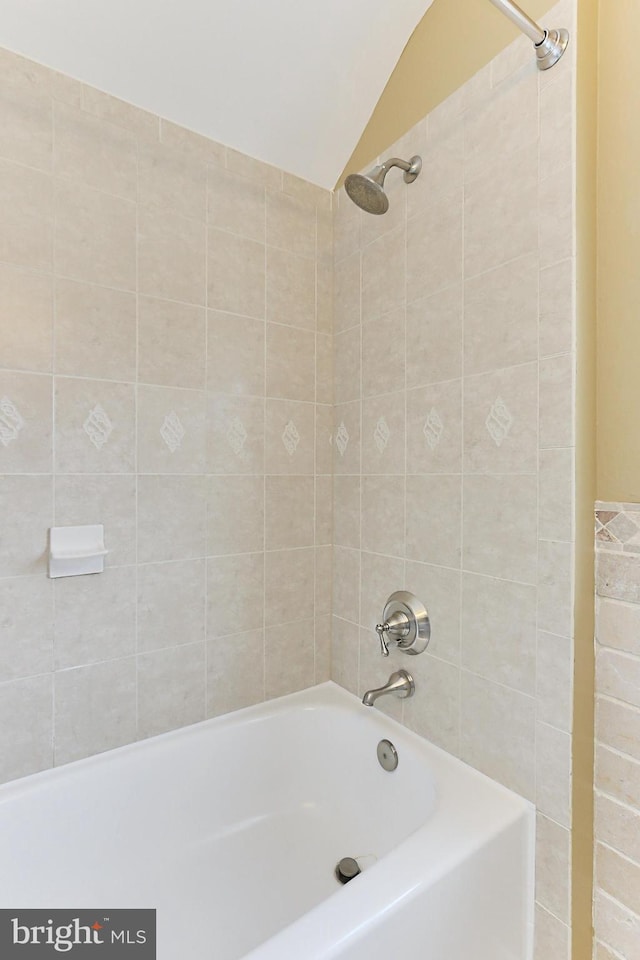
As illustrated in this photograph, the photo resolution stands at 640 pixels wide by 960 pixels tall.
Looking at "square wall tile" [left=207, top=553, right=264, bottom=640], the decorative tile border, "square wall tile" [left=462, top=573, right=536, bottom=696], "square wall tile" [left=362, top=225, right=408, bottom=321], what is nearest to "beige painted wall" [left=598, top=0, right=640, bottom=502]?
the decorative tile border

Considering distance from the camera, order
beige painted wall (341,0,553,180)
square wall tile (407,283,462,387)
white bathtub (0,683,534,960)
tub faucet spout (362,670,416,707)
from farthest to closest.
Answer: tub faucet spout (362,670,416,707) → square wall tile (407,283,462,387) → beige painted wall (341,0,553,180) → white bathtub (0,683,534,960)

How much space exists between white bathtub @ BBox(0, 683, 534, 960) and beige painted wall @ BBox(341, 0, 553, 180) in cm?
180

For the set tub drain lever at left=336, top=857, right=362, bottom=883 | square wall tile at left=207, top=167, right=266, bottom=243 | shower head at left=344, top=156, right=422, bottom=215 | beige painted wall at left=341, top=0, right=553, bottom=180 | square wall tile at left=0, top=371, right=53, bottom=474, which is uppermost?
beige painted wall at left=341, top=0, right=553, bottom=180

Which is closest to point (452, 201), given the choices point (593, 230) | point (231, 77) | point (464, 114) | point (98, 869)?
point (464, 114)

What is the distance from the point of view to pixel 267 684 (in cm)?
167

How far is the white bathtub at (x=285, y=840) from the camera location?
938 mm

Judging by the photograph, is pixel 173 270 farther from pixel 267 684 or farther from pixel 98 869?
pixel 98 869

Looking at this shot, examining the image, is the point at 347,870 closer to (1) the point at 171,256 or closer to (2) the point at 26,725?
(2) the point at 26,725

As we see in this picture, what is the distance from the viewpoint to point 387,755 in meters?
1.43

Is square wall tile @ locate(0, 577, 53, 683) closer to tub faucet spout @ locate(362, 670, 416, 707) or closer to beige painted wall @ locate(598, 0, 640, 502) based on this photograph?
tub faucet spout @ locate(362, 670, 416, 707)

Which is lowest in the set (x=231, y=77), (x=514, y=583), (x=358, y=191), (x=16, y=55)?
(x=514, y=583)

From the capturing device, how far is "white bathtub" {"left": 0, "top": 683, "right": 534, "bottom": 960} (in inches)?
36.9

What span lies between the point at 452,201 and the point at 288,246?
61 cm

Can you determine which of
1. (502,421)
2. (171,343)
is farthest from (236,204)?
(502,421)
